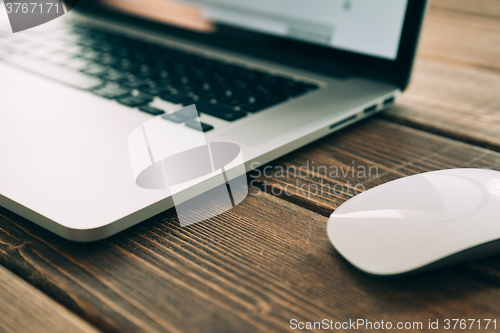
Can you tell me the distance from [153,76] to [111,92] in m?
0.09

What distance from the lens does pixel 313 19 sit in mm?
611

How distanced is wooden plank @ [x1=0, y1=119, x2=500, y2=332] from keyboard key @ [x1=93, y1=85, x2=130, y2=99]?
209mm

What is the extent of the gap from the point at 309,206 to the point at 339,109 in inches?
7.0

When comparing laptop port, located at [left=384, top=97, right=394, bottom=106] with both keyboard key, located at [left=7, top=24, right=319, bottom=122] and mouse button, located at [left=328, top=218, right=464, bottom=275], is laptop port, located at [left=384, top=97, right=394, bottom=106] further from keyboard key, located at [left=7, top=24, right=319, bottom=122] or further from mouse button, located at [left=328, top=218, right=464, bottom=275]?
mouse button, located at [left=328, top=218, right=464, bottom=275]

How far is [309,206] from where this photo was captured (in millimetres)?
365

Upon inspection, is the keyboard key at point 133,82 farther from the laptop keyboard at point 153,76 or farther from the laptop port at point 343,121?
the laptop port at point 343,121

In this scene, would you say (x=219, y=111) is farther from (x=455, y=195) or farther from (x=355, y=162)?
(x=455, y=195)

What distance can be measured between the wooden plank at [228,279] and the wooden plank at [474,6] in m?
0.76

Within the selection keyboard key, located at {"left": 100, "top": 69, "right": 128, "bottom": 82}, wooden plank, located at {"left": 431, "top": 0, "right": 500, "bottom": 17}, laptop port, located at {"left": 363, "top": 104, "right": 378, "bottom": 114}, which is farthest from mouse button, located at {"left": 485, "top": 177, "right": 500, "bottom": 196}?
wooden plank, located at {"left": 431, "top": 0, "right": 500, "bottom": 17}

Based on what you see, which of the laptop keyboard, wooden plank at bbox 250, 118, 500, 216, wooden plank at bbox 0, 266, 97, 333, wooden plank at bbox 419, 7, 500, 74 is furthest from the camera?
A: wooden plank at bbox 419, 7, 500, 74

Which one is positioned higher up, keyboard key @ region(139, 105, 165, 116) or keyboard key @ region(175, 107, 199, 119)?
keyboard key @ region(175, 107, 199, 119)

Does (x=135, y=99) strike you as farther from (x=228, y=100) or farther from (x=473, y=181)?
(x=473, y=181)

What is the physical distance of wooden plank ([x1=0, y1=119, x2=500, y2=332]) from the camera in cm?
26

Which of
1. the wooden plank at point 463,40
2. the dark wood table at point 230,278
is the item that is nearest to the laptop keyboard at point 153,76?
the dark wood table at point 230,278
